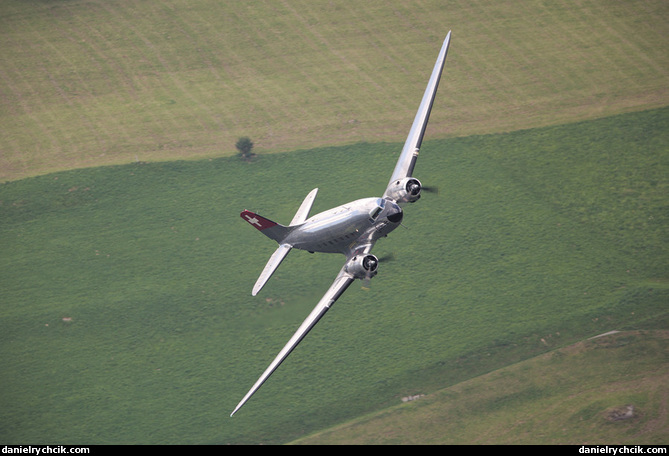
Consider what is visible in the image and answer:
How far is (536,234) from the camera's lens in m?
87.6

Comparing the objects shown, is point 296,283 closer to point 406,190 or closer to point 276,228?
point 276,228

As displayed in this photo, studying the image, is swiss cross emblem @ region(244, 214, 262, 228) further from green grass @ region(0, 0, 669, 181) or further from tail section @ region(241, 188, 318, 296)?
green grass @ region(0, 0, 669, 181)

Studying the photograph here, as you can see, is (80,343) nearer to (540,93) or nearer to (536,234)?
(536,234)

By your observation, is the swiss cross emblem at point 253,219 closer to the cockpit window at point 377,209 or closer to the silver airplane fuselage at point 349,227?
the silver airplane fuselage at point 349,227

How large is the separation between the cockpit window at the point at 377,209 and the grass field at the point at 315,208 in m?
14.0

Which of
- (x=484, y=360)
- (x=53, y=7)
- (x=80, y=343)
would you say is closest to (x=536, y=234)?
(x=484, y=360)

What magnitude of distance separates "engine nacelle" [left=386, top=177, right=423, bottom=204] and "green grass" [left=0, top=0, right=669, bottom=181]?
27.7 meters

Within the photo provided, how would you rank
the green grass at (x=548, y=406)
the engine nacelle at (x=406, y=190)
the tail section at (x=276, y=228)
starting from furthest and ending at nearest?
the tail section at (x=276, y=228) < the green grass at (x=548, y=406) < the engine nacelle at (x=406, y=190)

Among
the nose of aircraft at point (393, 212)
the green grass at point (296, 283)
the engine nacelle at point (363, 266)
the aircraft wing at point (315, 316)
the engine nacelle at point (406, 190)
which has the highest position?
the engine nacelle at point (406, 190)

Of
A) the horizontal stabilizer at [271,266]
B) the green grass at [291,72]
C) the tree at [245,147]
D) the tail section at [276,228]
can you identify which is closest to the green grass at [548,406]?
the horizontal stabilizer at [271,266]

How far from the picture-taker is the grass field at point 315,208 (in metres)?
76.2

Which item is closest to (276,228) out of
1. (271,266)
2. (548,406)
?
(271,266)

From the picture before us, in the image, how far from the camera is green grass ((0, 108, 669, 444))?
249 feet
